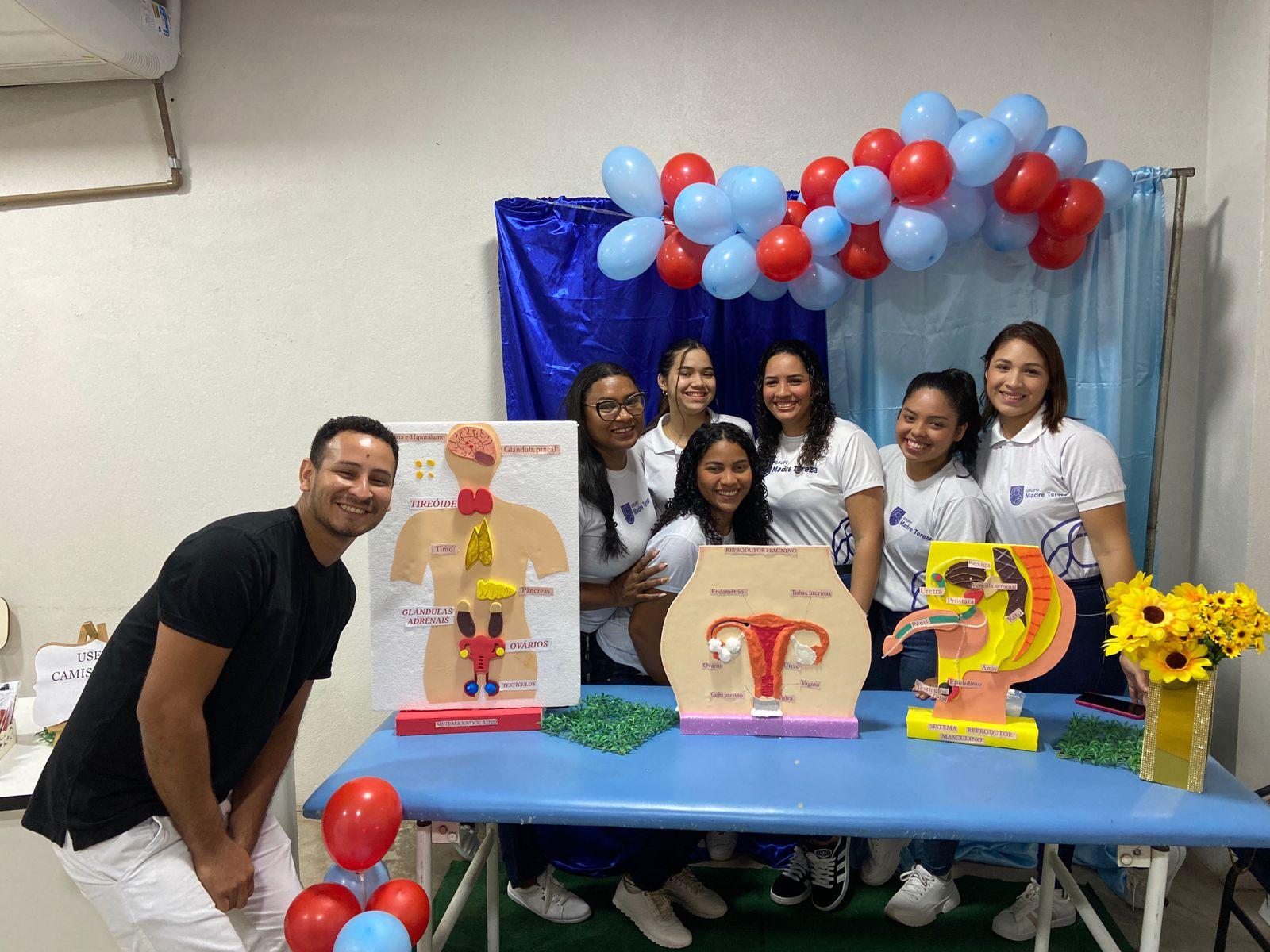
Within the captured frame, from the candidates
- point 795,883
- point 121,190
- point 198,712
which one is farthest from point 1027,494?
point 121,190

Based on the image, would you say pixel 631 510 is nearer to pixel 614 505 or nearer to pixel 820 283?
pixel 614 505

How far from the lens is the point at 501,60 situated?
3.01 meters

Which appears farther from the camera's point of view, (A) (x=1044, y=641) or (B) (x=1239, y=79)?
(B) (x=1239, y=79)

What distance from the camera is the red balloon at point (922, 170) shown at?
7.63 feet

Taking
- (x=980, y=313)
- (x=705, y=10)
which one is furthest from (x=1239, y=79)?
(x=705, y=10)

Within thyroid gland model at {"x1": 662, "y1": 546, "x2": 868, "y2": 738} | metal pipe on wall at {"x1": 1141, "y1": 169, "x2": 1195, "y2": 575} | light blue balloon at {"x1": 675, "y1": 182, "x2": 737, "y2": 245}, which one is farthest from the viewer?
metal pipe on wall at {"x1": 1141, "y1": 169, "x2": 1195, "y2": 575}

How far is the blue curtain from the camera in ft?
9.29

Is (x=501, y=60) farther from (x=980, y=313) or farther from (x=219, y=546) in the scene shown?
(x=219, y=546)

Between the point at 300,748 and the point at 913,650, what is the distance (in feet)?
7.63

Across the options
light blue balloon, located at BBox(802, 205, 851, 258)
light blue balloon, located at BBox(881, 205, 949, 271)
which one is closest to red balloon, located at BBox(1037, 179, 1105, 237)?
light blue balloon, located at BBox(881, 205, 949, 271)

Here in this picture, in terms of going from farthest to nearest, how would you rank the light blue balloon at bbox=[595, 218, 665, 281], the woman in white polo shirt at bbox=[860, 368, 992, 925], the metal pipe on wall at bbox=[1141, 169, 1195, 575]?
the metal pipe on wall at bbox=[1141, 169, 1195, 575], the light blue balloon at bbox=[595, 218, 665, 281], the woman in white polo shirt at bbox=[860, 368, 992, 925]

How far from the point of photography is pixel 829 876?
2551mm

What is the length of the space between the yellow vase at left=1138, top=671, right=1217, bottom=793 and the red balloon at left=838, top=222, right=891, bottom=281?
1400 millimetres

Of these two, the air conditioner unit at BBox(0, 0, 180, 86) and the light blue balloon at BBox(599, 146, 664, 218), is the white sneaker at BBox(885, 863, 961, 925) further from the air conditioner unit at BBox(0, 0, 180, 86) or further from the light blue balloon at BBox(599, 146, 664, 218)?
the air conditioner unit at BBox(0, 0, 180, 86)
